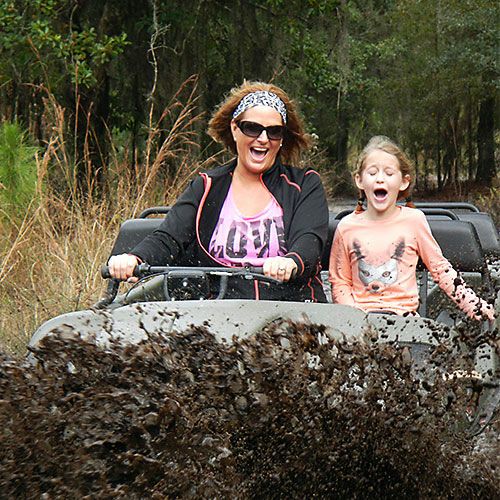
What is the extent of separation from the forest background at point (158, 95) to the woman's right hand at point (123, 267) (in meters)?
2.09

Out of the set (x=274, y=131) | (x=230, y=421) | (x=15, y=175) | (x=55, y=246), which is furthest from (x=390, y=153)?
(x=15, y=175)

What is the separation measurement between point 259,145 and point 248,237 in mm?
435

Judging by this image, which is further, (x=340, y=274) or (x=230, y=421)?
(x=340, y=274)

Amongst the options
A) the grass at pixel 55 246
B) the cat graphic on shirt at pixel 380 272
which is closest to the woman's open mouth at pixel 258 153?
the cat graphic on shirt at pixel 380 272

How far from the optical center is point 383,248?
502 centimetres

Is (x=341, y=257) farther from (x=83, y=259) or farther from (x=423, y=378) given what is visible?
(x=83, y=259)

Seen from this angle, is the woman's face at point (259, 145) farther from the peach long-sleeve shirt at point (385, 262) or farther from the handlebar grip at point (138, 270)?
the handlebar grip at point (138, 270)

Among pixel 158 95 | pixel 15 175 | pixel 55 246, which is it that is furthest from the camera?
pixel 158 95

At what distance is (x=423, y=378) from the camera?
3.61 m

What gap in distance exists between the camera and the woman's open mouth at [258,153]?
16.4 ft

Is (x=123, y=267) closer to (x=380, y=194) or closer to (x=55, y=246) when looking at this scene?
(x=380, y=194)

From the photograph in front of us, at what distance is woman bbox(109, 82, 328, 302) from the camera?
4793mm

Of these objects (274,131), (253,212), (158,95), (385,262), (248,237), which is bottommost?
(385,262)

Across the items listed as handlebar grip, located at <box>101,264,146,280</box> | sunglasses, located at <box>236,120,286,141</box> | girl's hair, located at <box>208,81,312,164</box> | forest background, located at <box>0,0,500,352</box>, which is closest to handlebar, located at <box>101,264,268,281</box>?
handlebar grip, located at <box>101,264,146,280</box>
